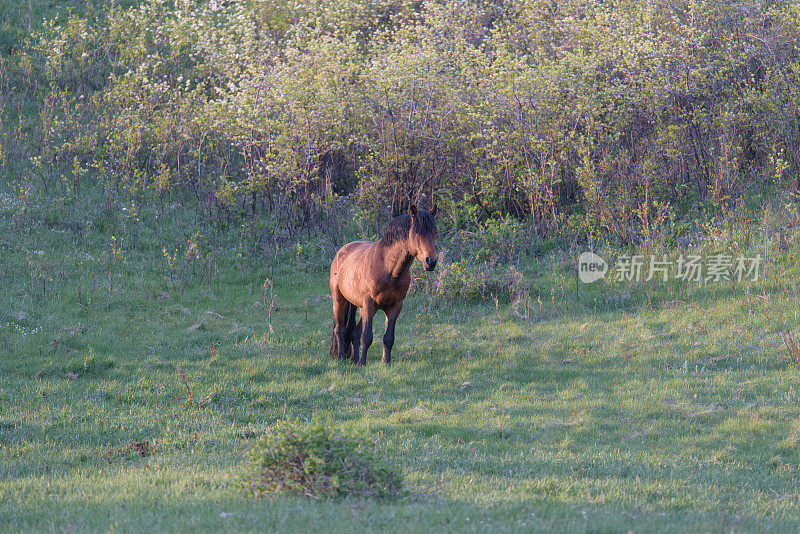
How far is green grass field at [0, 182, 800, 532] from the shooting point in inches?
243

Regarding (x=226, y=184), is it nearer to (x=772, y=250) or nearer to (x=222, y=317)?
(x=222, y=317)

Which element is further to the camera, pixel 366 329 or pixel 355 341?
pixel 355 341

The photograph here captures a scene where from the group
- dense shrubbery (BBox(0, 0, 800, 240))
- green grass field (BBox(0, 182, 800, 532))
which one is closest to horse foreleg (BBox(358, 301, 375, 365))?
green grass field (BBox(0, 182, 800, 532))

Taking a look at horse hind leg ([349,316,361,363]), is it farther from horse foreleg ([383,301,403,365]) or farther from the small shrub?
the small shrub

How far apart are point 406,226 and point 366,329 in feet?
6.13

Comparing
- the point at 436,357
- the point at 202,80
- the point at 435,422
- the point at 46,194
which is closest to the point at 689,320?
the point at 436,357

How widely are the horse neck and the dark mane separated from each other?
0.30ft

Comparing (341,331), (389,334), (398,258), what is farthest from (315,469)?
(341,331)

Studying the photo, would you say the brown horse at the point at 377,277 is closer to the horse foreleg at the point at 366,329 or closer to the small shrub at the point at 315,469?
the horse foreleg at the point at 366,329

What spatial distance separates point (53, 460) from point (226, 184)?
1138 centimetres

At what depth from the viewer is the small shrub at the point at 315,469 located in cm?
626

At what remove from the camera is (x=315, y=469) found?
627 centimetres

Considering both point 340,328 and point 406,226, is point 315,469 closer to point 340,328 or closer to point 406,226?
point 406,226

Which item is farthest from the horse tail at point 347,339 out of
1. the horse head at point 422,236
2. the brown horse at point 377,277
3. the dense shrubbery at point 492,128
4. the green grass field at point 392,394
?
the dense shrubbery at point 492,128
